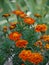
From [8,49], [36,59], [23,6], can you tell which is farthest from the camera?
[23,6]

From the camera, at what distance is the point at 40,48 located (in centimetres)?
158

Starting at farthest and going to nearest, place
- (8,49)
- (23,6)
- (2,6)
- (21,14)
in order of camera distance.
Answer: (23,6) < (2,6) < (21,14) < (8,49)

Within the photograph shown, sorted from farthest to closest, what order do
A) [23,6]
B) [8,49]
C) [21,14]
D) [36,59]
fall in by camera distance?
[23,6]
[21,14]
[8,49]
[36,59]

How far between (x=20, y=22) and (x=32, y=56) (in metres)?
0.43

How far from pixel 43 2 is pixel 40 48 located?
186cm

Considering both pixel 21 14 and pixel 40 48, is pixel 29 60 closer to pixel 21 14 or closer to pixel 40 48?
pixel 40 48

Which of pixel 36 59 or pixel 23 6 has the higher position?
pixel 36 59

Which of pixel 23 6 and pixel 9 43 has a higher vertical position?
pixel 9 43

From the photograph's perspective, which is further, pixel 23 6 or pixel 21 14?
pixel 23 6

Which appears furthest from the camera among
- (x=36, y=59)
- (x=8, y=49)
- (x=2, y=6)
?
(x=2, y=6)

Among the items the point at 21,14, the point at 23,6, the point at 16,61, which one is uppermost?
the point at 21,14

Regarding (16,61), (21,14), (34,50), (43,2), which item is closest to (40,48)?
(34,50)

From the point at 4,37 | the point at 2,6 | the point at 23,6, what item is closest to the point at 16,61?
Result: the point at 4,37

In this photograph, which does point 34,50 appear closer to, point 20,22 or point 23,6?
point 20,22
